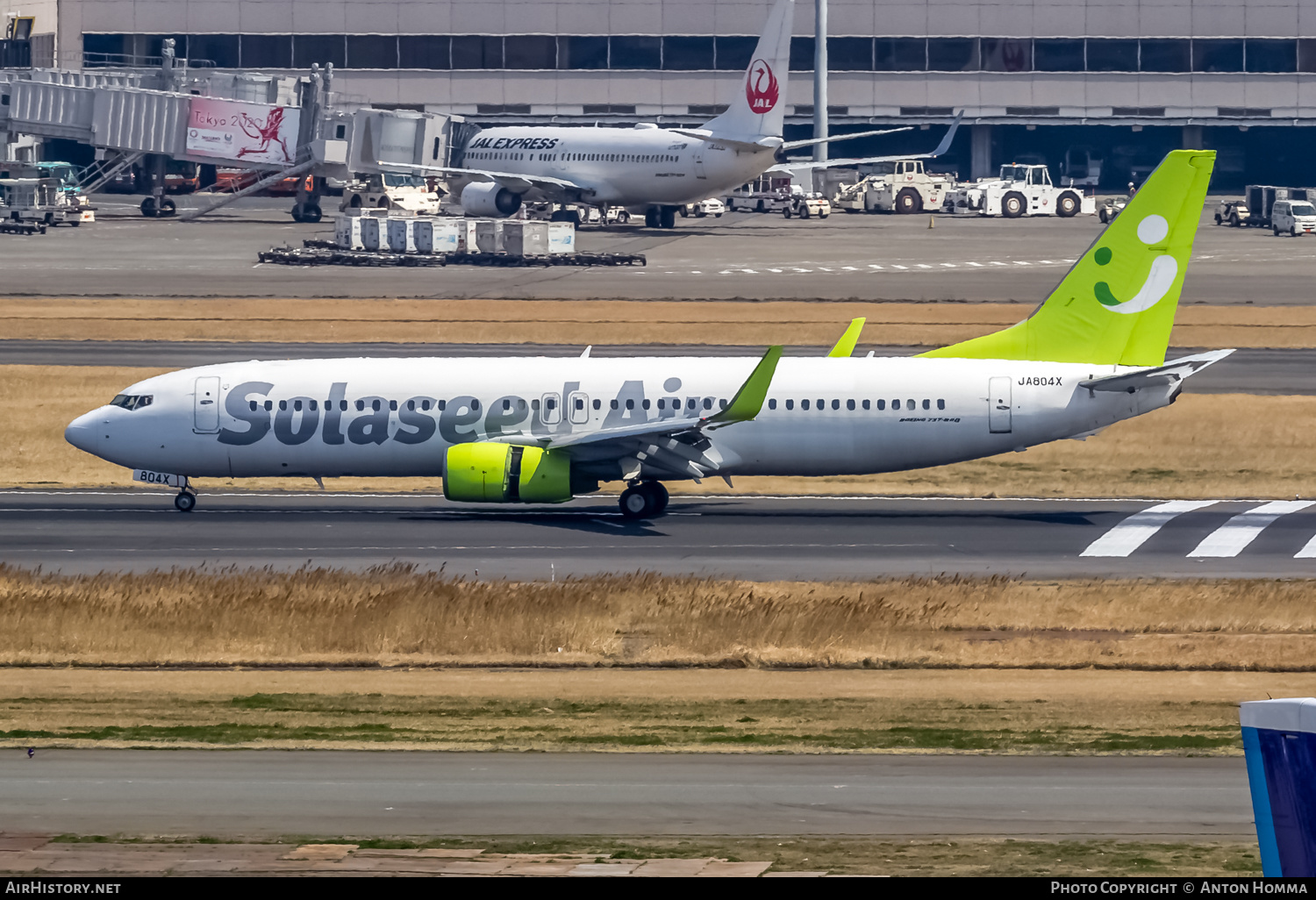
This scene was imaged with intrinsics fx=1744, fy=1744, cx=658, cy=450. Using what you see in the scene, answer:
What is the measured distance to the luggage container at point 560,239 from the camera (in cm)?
10919

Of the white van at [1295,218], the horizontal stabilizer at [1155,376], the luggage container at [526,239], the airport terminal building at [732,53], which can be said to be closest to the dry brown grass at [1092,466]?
the horizontal stabilizer at [1155,376]

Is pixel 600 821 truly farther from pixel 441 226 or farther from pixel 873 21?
pixel 873 21

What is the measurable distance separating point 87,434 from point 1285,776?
137 ft

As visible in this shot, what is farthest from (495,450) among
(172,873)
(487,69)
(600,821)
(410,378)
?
(487,69)

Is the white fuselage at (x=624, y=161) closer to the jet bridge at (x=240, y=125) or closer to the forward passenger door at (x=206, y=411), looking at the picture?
the jet bridge at (x=240, y=125)

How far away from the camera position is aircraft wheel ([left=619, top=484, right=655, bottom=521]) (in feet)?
154

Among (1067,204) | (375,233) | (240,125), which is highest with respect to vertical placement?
(240,125)

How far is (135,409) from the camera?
47094 millimetres

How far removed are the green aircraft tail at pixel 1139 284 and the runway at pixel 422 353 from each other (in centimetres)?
2289

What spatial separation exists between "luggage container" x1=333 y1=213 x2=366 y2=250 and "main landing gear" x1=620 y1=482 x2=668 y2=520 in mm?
69164

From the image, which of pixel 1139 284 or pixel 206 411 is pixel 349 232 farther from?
pixel 1139 284

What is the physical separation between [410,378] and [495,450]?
4070 millimetres

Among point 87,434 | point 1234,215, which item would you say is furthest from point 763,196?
point 87,434

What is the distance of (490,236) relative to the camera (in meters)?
110
